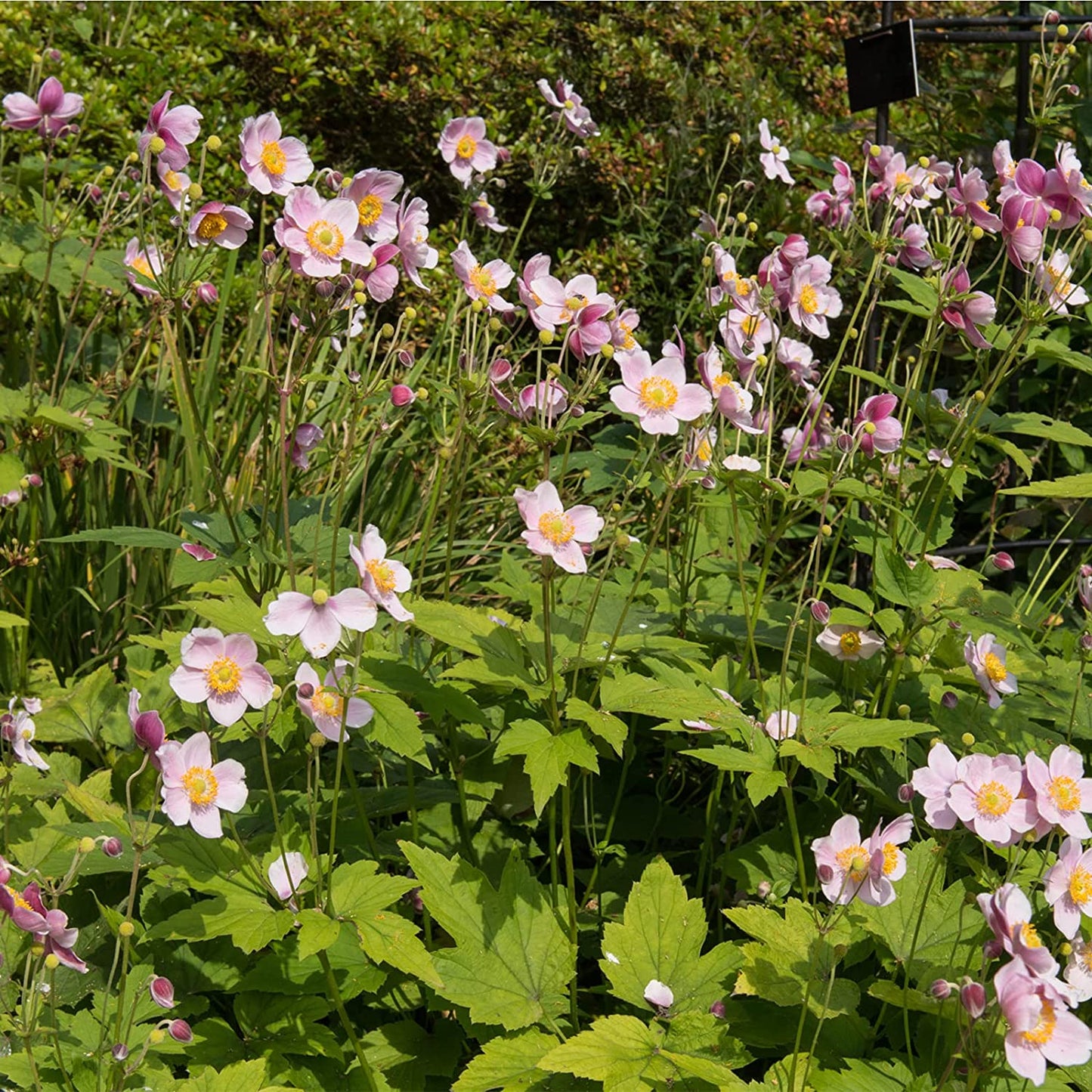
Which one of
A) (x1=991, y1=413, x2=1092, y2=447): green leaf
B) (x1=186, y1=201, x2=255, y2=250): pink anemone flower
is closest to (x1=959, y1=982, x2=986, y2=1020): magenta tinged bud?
(x1=991, y1=413, x2=1092, y2=447): green leaf

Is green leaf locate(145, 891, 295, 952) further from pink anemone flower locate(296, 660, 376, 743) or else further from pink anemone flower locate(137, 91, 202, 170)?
pink anemone flower locate(137, 91, 202, 170)

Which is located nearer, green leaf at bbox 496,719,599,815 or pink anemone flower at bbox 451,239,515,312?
green leaf at bbox 496,719,599,815

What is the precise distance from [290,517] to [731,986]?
1174 millimetres

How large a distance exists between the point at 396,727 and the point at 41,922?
0.49 meters

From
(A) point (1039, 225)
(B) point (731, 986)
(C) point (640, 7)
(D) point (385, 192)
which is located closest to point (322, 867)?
(B) point (731, 986)

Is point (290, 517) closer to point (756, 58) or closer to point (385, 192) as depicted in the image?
point (385, 192)

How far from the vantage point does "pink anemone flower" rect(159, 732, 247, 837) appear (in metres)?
1.47

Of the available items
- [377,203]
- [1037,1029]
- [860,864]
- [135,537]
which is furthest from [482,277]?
[1037,1029]

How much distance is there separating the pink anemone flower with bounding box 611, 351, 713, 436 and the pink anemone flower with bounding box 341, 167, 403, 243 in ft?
1.63

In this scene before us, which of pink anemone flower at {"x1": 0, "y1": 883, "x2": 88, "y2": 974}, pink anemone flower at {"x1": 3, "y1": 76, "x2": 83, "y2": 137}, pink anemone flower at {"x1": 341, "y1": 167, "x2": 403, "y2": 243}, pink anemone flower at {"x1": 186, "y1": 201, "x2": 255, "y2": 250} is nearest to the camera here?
pink anemone flower at {"x1": 0, "y1": 883, "x2": 88, "y2": 974}

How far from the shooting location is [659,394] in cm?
175

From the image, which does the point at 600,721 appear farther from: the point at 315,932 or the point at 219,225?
the point at 219,225

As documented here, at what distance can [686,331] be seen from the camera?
15.1 ft

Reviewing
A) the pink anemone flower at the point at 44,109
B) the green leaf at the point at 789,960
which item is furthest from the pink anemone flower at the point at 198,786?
the pink anemone flower at the point at 44,109
